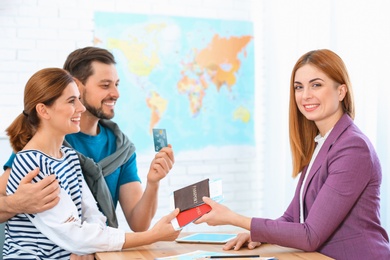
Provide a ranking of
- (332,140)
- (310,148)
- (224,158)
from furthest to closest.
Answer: (224,158) < (310,148) < (332,140)

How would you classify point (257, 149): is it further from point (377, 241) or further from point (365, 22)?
point (377, 241)

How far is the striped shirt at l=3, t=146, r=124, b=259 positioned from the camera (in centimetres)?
216

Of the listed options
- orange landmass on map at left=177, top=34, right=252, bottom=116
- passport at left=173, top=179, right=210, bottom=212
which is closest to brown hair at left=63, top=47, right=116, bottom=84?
passport at left=173, top=179, right=210, bottom=212

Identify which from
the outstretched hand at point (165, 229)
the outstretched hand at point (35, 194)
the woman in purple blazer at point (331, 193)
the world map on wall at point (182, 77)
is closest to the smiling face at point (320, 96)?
the woman in purple blazer at point (331, 193)

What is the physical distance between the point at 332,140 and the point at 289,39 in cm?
211

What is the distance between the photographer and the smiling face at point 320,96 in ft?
7.95

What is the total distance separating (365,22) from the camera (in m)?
3.44

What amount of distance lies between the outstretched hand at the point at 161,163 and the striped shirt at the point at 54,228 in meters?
0.50

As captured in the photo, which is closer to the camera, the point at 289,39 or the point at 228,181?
the point at 289,39

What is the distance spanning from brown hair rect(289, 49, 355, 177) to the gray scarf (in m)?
0.84

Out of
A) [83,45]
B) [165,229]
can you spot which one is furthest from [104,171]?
[83,45]

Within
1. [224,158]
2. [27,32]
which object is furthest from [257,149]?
[27,32]

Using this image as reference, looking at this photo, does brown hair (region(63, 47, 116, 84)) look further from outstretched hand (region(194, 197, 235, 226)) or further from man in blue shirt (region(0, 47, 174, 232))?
outstretched hand (region(194, 197, 235, 226))

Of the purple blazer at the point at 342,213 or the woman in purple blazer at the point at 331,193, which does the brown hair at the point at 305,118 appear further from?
the purple blazer at the point at 342,213
